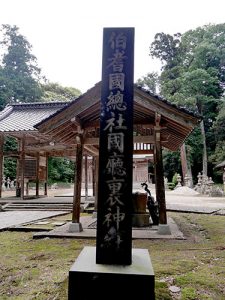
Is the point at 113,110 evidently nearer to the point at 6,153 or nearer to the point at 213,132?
the point at 6,153

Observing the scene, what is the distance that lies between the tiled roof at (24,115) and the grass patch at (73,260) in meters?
9.62

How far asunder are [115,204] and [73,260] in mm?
2212

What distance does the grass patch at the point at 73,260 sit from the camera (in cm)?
380

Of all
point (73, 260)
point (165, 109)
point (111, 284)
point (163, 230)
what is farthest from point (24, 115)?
point (111, 284)

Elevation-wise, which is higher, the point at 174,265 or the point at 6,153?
the point at 6,153

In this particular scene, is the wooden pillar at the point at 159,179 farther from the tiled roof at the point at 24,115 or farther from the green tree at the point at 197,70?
the green tree at the point at 197,70

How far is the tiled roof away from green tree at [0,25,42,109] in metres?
17.1

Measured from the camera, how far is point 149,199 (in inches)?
341

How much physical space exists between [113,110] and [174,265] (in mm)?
2870

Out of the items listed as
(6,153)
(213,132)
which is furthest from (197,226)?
(213,132)

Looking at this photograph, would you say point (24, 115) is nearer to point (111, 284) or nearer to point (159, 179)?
point (159, 179)

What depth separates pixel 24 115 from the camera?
19719 mm

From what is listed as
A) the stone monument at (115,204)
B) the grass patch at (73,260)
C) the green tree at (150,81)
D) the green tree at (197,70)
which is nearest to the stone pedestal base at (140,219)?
the grass patch at (73,260)

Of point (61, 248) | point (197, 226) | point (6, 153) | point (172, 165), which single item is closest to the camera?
point (61, 248)
